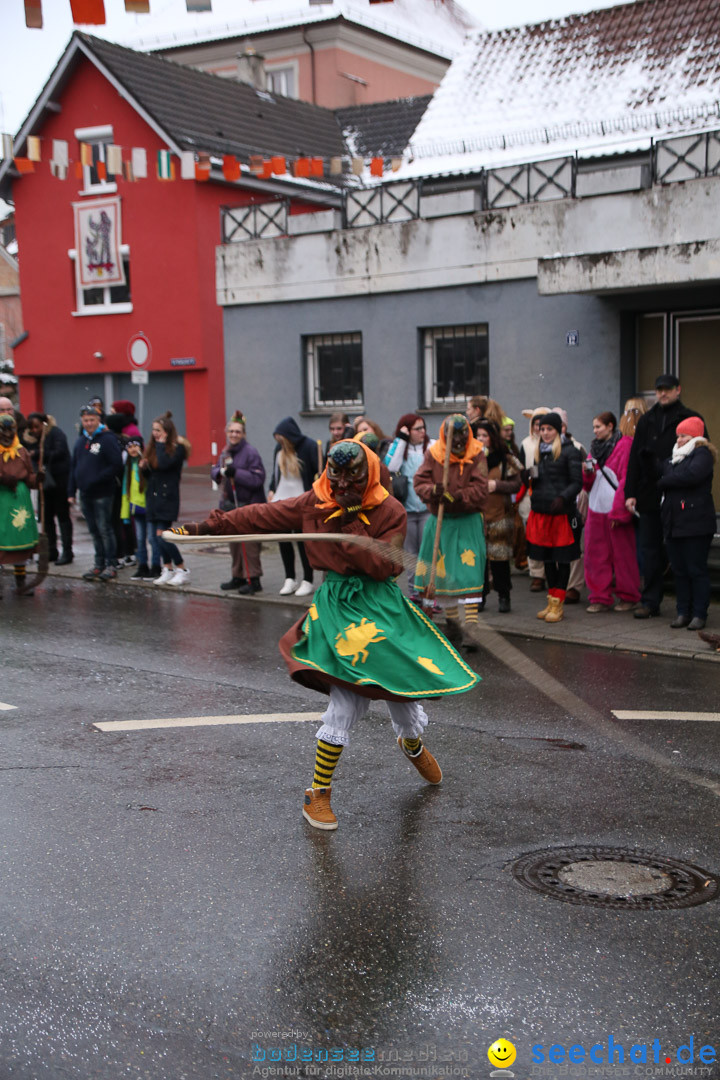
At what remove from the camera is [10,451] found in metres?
13.1

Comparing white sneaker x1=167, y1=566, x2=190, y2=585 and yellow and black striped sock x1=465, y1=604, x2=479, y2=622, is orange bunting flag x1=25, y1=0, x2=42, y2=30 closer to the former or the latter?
yellow and black striped sock x1=465, y1=604, x2=479, y2=622

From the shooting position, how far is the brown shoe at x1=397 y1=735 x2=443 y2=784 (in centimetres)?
600

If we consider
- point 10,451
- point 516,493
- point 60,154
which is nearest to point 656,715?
point 516,493

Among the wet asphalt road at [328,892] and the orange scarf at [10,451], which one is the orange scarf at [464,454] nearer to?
the wet asphalt road at [328,892]

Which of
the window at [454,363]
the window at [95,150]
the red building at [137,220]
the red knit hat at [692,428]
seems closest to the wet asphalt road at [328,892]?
the red knit hat at [692,428]

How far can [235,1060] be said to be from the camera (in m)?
A: 3.53

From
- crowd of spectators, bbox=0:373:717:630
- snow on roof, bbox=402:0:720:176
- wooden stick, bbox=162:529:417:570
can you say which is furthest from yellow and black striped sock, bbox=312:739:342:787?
snow on roof, bbox=402:0:720:176

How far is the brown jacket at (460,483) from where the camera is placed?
9539 millimetres

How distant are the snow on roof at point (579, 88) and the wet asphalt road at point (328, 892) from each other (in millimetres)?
12569

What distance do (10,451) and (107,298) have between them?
19.3m

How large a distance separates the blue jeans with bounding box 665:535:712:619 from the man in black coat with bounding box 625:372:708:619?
0.48 m

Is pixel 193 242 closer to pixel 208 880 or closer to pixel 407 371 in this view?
pixel 407 371

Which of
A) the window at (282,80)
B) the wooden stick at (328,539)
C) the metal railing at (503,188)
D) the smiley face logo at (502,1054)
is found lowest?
the smiley face logo at (502,1054)

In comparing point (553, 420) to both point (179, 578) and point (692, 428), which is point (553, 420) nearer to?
point (692, 428)
